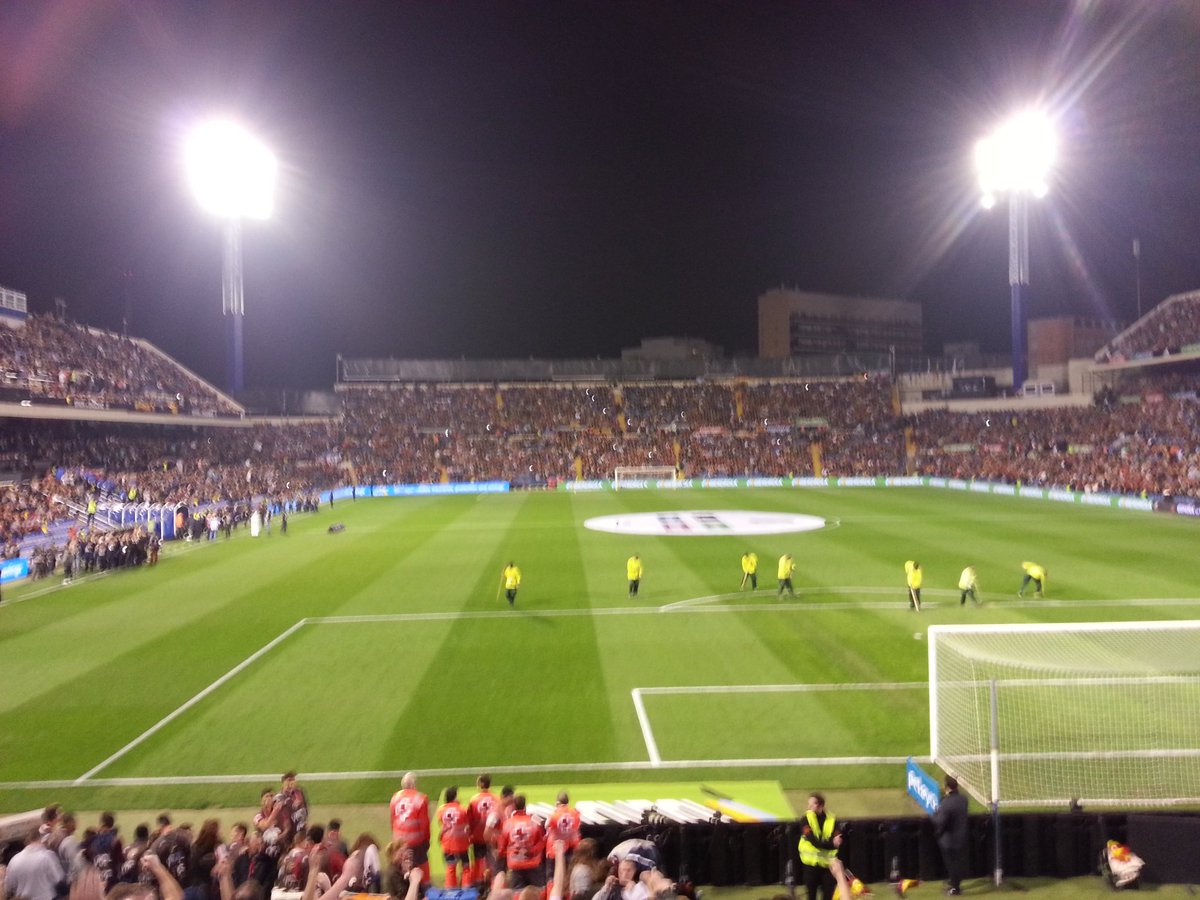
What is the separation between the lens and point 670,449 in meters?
64.4

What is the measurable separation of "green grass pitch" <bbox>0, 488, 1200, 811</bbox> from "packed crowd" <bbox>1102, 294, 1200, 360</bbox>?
29.9 metres

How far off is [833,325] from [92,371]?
96971 millimetres

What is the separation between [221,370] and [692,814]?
224ft

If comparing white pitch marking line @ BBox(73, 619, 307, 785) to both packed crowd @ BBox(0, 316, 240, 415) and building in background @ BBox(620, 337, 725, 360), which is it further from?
building in background @ BBox(620, 337, 725, 360)

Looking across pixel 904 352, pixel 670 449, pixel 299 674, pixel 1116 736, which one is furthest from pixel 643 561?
pixel 904 352

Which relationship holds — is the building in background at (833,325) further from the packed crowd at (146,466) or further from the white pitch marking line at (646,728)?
the white pitch marking line at (646,728)

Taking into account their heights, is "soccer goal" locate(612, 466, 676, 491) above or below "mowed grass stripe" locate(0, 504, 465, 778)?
above

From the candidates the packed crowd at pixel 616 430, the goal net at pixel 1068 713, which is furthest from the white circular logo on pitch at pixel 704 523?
the packed crowd at pixel 616 430

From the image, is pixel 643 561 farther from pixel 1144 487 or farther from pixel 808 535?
pixel 1144 487

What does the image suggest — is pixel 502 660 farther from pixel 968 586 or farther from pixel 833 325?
pixel 833 325

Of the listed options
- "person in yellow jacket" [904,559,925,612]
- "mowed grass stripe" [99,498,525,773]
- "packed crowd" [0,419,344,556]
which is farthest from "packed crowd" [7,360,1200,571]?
"person in yellow jacket" [904,559,925,612]

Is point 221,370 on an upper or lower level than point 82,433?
upper

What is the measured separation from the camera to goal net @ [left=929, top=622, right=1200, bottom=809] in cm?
961

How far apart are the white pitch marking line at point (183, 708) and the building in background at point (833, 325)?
326ft
